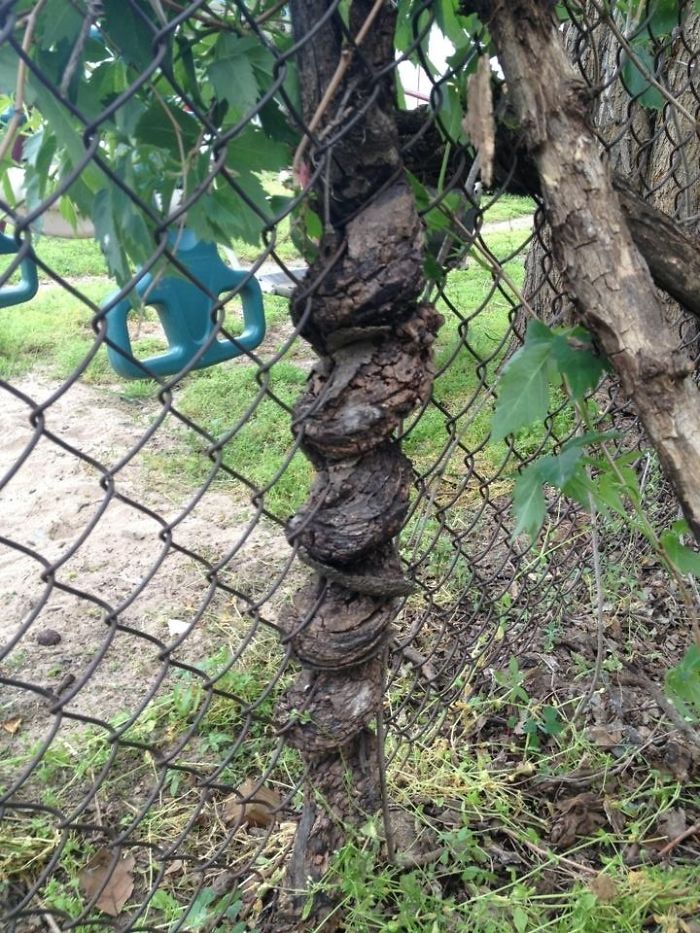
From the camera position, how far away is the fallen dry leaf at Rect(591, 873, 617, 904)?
1.51 metres

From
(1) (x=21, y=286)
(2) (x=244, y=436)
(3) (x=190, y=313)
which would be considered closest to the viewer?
(1) (x=21, y=286)

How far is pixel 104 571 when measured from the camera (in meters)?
2.78

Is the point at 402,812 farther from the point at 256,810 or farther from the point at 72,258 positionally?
the point at 72,258

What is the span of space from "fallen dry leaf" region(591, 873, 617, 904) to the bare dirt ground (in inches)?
43.2

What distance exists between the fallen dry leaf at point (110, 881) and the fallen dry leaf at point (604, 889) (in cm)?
103

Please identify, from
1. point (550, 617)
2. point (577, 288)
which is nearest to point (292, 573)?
point (550, 617)

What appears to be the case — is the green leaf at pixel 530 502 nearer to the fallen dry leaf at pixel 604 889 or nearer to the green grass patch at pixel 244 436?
the fallen dry leaf at pixel 604 889

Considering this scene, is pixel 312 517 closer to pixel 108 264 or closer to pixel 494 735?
pixel 108 264

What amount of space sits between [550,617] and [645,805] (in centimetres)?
71

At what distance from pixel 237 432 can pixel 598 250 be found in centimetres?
97

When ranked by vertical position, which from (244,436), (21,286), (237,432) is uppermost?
(21,286)

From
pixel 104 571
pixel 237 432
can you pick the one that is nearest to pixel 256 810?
pixel 237 432

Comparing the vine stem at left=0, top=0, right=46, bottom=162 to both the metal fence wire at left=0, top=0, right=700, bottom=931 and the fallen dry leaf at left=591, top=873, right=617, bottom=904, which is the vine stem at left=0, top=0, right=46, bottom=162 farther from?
the fallen dry leaf at left=591, top=873, right=617, bottom=904

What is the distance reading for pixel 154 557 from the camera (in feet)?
9.46
